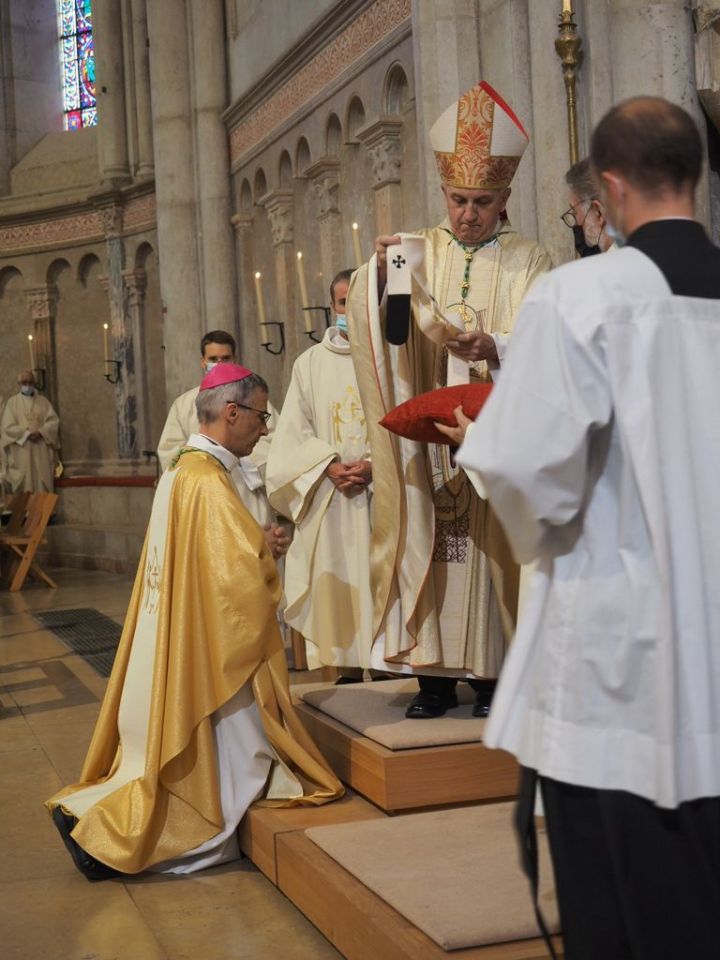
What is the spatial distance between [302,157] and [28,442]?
5727mm

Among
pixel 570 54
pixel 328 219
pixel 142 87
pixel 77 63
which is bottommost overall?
pixel 570 54

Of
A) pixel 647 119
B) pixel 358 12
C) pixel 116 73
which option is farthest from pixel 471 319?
pixel 116 73

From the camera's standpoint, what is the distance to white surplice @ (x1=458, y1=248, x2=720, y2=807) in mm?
2025

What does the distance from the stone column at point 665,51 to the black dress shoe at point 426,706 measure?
2411 mm

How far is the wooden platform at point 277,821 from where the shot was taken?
387 cm

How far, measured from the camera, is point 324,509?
5777 mm

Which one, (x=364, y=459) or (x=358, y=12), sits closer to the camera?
(x=364, y=459)

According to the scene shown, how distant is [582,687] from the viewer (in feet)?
6.82

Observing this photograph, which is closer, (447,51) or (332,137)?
(447,51)

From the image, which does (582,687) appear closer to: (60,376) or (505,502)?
(505,502)

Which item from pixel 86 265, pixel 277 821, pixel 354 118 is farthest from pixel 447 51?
pixel 86 265

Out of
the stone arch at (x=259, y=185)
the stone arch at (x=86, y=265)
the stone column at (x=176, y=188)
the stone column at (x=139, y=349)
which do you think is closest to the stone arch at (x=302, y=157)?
the stone arch at (x=259, y=185)

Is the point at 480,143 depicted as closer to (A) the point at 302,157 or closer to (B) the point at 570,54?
(B) the point at 570,54

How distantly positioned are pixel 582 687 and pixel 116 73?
14189 mm
